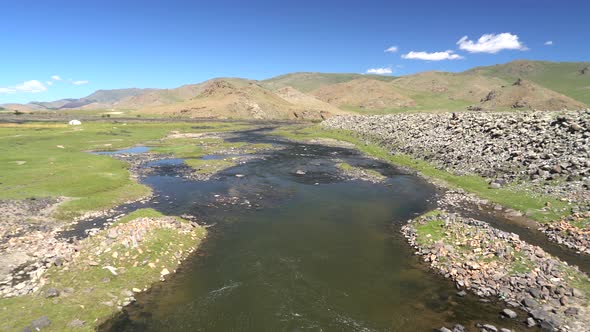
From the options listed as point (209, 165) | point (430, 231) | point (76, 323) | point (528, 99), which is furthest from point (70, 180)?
point (528, 99)

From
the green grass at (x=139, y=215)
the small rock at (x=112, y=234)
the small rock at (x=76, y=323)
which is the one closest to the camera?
the small rock at (x=76, y=323)

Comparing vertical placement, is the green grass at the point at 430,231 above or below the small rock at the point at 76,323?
above

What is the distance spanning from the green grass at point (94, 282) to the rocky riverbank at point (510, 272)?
1727 cm

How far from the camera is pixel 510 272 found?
18.9 metres

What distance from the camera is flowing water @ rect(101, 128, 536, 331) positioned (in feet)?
52.4

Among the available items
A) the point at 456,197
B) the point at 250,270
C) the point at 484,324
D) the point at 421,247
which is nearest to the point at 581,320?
the point at 484,324

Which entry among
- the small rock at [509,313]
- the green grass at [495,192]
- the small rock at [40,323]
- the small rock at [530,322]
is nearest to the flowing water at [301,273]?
the small rock at [509,313]

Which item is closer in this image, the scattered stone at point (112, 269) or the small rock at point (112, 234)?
the scattered stone at point (112, 269)

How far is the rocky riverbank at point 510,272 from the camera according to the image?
629 inches

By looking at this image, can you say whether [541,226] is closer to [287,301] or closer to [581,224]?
[581,224]

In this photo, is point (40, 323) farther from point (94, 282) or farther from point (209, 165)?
point (209, 165)

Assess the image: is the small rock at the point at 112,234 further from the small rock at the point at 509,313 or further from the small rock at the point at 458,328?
the small rock at the point at 509,313

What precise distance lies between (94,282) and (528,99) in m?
198

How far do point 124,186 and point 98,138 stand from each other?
59.3 meters
